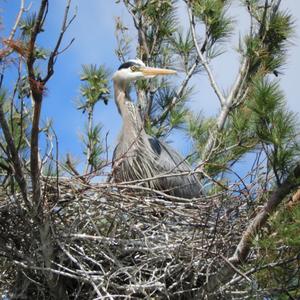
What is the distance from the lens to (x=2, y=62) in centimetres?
305

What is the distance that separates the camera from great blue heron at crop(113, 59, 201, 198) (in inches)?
201

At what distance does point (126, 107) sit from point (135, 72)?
0.23 m

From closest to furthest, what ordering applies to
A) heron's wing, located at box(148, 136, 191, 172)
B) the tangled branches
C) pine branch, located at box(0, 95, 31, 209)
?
pine branch, located at box(0, 95, 31, 209) → the tangled branches → heron's wing, located at box(148, 136, 191, 172)

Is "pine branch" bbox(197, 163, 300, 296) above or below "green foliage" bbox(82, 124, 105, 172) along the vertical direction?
below

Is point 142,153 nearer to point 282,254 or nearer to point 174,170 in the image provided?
point 174,170

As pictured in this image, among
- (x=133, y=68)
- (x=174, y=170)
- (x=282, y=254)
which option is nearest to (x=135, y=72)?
(x=133, y=68)

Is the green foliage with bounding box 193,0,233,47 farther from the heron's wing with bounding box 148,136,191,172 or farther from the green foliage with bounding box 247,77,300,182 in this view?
the green foliage with bounding box 247,77,300,182

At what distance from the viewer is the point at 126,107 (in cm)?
575

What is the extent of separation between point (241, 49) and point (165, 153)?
113 cm

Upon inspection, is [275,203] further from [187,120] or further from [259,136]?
[187,120]

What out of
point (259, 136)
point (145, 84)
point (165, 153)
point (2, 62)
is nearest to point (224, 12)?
point (145, 84)

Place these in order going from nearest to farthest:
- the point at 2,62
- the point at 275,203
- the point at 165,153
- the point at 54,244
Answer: the point at 2,62, the point at 275,203, the point at 54,244, the point at 165,153

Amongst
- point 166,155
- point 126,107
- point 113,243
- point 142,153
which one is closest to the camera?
point 113,243

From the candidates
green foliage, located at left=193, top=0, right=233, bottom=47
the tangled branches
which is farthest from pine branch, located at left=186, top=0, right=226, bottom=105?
the tangled branches
